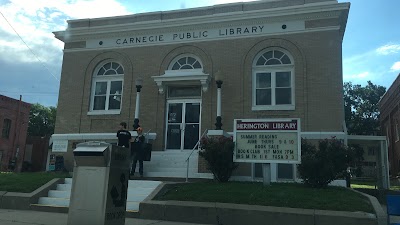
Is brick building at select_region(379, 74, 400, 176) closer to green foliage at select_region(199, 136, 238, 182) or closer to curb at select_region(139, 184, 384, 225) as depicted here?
green foliage at select_region(199, 136, 238, 182)

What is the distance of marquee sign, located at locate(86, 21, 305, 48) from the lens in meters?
16.4

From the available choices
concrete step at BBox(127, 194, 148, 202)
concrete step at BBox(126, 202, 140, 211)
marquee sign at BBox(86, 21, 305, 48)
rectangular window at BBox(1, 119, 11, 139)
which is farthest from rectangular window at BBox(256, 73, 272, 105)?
rectangular window at BBox(1, 119, 11, 139)

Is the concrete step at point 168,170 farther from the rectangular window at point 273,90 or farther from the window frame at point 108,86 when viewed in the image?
the rectangular window at point 273,90

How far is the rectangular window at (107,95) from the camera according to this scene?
59.8 ft

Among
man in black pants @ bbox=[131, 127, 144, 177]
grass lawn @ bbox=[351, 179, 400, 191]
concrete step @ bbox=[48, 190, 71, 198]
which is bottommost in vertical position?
concrete step @ bbox=[48, 190, 71, 198]

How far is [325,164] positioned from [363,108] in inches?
2009

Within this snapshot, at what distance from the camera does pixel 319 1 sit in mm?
16203

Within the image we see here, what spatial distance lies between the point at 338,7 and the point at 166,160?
9.42 m

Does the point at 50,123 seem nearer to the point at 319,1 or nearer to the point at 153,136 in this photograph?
the point at 153,136

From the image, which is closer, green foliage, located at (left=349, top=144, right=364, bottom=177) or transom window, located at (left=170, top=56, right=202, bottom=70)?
green foliage, located at (left=349, top=144, right=364, bottom=177)

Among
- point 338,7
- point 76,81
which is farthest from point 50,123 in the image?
point 338,7

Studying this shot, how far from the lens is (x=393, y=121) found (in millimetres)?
38031

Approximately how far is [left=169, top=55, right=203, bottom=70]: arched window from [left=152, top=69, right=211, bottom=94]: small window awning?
0.47m

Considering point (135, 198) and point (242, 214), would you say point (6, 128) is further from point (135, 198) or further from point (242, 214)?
point (242, 214)
